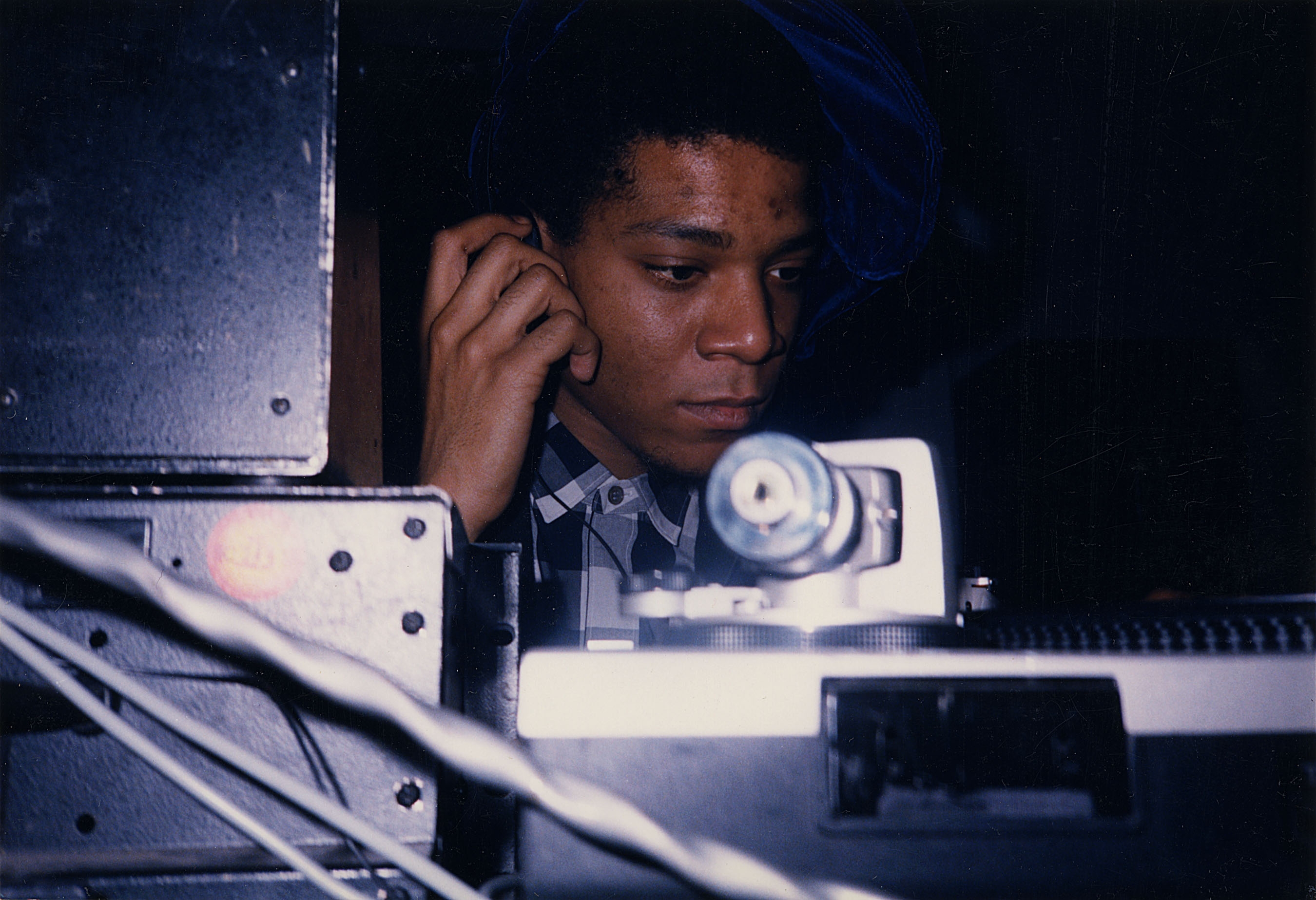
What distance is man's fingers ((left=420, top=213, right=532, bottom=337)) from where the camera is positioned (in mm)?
1052

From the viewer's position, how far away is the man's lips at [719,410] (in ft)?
3.46

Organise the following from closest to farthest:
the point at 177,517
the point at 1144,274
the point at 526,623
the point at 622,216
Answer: the point at 177,517 → the point at 526,623 → the point at 622,216 → the point at 1144,274

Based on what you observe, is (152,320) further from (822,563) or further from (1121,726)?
(1121,726)

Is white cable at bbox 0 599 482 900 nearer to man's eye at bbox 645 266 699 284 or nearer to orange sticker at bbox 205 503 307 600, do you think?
orange sticker at bbox 205 503 307 600

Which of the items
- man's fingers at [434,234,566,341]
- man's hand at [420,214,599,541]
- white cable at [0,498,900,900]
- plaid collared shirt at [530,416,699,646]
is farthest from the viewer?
plaid collared shirt at [530,416,699,646]

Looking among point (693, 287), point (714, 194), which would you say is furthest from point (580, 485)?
point (714, 194)

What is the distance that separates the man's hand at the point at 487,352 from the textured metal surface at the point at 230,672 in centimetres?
54

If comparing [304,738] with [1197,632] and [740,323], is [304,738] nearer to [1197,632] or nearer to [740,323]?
[1197,632]

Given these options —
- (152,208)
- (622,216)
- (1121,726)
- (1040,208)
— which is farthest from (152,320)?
(1040,208)

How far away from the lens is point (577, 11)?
105 centimetres

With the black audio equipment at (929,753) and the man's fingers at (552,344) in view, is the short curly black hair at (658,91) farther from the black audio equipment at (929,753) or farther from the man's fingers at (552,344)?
the black audio equipment at (929,753)

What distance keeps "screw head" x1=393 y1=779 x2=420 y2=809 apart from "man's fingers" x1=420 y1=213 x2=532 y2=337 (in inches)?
31.3

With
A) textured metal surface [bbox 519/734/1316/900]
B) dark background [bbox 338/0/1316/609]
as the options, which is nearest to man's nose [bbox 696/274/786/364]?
dark background [bbox 338/0/1316/609]

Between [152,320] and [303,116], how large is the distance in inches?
4.3
